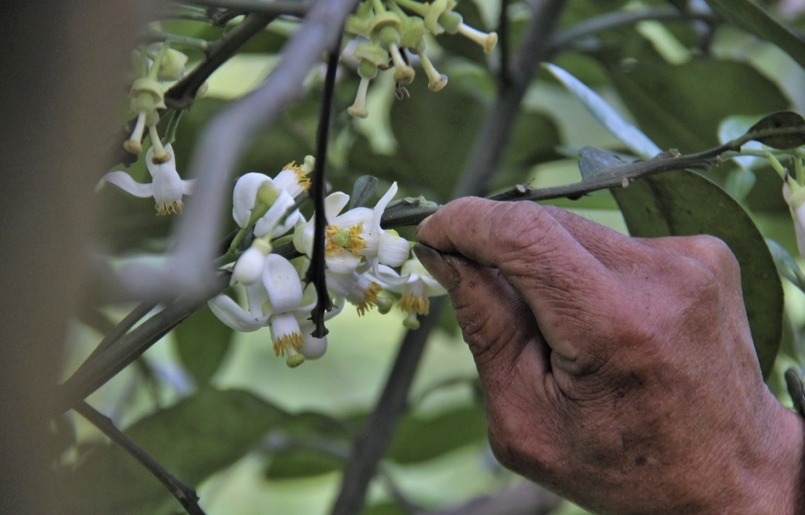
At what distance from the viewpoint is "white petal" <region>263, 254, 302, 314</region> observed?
18.2 inches

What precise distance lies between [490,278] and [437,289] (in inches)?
1.6

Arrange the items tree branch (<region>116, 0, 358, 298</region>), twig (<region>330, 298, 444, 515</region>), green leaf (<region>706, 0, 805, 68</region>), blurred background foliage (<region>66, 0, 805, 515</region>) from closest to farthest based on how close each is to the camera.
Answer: tree branch (<region>116, 0, 358, 298</region>) < green leaf (<region>706, 0, 805, 68</region>) < blurred background foliage (<region>66, 0, 805, 515</region>) < twig (<region>330, 298, 444, 515</region>)

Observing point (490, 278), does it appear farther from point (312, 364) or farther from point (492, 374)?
point (312, 364)

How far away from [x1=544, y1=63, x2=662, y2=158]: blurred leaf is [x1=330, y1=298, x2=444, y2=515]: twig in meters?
0.24

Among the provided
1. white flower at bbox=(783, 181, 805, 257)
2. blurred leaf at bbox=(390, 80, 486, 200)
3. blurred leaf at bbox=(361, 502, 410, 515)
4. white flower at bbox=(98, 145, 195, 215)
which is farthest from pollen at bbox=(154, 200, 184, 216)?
blurred leaf at bbox=(361, 502, 410, 515)

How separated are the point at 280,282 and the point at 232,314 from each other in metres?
0.04

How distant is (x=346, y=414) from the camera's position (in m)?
1.19

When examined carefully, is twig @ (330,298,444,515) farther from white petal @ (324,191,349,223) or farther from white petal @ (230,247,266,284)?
white petal @ (230,247,266,284)

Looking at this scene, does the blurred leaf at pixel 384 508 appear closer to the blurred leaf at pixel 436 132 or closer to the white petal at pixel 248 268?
the blurred leaf at pixel 436 132

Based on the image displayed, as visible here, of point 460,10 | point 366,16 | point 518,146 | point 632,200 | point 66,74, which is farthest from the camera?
point 518,146

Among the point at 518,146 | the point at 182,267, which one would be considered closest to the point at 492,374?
the point at 182,267

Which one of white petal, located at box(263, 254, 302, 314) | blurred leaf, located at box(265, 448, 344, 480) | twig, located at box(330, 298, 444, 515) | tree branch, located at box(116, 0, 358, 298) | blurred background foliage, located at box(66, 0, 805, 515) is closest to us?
tree branch, located at box(116, 0, 358, 298)

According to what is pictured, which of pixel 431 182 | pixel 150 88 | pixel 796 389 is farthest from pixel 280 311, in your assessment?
pixel 431 182

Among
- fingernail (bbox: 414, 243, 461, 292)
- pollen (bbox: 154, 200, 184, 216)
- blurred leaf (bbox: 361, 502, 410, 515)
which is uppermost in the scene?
fingernail (bbox: 414, 243, 461, 292)
